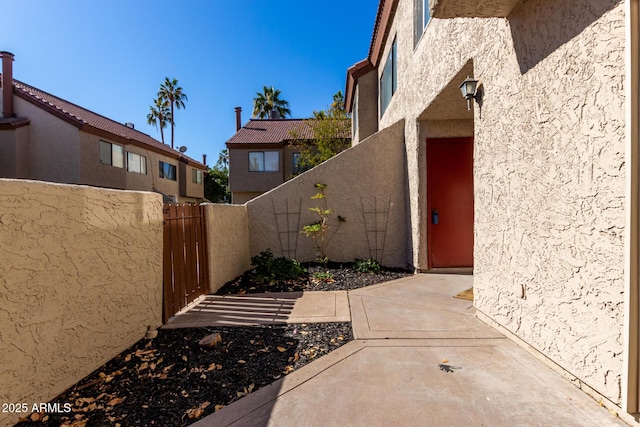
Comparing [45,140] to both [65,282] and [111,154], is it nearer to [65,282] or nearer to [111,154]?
[111,154]

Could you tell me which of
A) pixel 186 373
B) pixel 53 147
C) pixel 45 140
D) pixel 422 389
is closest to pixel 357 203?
pixel 422 389

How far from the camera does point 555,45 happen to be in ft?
8.89

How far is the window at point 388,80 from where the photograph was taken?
8.51m

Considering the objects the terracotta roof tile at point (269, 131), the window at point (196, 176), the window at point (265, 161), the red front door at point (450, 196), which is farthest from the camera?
the window at point (196, 176)

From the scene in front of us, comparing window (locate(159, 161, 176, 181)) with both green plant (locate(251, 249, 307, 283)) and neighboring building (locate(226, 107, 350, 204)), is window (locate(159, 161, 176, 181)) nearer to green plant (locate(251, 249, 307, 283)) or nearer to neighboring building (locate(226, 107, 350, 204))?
neighboring building (locate(226, 107, 350, 204))

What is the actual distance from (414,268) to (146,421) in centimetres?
572

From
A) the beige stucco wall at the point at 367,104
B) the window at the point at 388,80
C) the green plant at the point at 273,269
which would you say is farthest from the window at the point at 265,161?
the green plant at the point at 273,269

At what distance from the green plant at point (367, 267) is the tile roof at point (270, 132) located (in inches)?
531

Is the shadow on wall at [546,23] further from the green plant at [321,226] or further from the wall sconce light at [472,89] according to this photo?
the green plant at [321,226]

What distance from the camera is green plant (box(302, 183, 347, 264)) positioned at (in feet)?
24.3

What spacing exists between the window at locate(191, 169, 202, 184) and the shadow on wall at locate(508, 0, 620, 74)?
29.0 metres

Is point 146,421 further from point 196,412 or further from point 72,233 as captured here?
point 72,233

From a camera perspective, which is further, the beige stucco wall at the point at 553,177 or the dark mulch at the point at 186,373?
the dark mulch at the point at 186,373

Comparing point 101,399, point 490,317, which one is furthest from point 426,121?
point 101,399
